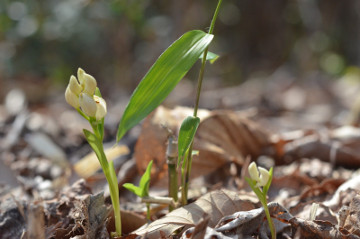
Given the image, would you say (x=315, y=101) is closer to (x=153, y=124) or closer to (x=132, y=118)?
(x=153, y=124)

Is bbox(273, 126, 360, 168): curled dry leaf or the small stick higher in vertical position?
the small stick

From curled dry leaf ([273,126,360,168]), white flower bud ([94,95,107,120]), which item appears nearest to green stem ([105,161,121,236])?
white flower bud ([94,95,107,120])

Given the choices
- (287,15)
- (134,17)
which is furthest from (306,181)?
(287,15)

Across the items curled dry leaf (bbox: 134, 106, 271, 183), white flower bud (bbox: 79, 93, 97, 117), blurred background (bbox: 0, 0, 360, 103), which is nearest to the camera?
white flower bud (bbox: 79, 93, 97, 117)

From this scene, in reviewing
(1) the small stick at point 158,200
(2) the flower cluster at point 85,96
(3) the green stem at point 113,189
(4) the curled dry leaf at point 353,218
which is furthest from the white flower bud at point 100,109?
(4) the curled dry leaf at point 353,218

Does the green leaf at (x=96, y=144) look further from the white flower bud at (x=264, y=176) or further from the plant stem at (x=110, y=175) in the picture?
the white flower bud at (x=264, y=176)

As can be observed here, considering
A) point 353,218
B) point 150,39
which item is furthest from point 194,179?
point 150,39

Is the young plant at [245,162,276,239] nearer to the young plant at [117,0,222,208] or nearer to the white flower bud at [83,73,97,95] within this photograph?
the young plant at [117,0,222,208]
